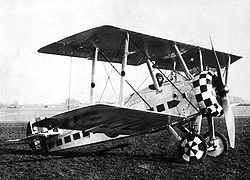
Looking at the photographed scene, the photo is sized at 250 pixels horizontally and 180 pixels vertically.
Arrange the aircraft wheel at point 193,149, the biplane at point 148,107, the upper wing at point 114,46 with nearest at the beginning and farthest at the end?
the biplane at point 148,107, the aircraft wheel at point 193,149, the upper wing at point 114,46

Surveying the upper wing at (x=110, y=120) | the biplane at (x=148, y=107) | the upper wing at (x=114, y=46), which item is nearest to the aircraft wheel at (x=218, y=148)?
the biplane at (x=148, y=107)

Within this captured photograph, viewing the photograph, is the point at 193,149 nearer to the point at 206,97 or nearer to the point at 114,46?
the point at 206,97

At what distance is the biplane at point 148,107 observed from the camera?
6445 millimetres

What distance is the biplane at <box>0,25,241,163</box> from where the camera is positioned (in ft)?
21.1

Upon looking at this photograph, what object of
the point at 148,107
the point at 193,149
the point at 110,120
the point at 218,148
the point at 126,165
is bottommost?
the point at 126,165

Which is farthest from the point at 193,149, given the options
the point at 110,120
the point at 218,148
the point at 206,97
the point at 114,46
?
the point at 114,46

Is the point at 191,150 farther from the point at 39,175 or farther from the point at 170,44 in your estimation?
the point at 39,175

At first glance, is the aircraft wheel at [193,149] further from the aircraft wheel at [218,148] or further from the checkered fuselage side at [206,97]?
the aircraft wheel at [218,148]

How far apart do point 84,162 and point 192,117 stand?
272 centimetres

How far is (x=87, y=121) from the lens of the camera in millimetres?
6352

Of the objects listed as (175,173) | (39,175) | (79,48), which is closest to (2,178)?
(39,175)

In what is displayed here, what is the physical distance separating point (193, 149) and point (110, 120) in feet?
6.58

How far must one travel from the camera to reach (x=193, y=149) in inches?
273

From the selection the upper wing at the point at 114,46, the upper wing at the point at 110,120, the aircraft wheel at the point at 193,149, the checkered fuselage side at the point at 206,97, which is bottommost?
the aircraft wheel at the point at 193,149
